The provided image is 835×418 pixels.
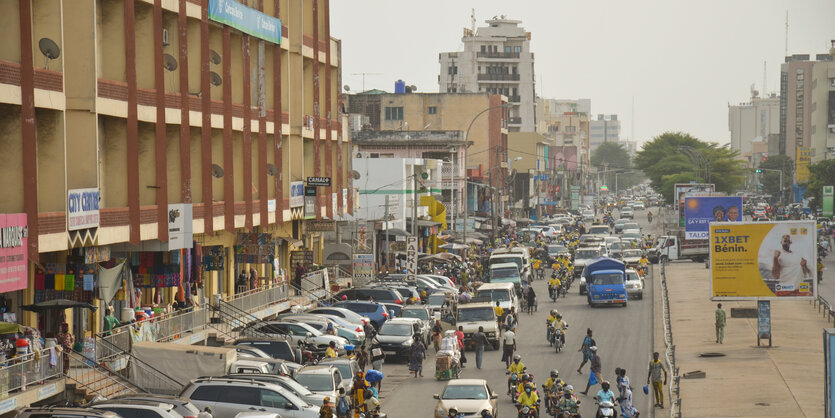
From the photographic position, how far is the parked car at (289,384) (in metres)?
27.3

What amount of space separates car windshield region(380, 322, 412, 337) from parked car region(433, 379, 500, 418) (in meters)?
11.5

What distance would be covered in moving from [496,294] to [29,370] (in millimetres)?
27660

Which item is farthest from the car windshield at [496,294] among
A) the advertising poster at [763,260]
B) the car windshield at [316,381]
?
the car windshield at [316,381]

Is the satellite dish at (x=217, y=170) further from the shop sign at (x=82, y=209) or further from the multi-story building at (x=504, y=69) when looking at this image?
the multi-story building at (x=504, y=69)

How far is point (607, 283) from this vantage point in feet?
187

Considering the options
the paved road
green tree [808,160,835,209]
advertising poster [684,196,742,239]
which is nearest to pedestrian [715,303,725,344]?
the paved road

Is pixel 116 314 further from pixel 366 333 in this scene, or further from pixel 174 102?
pixel 366 333

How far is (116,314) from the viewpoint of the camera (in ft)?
116

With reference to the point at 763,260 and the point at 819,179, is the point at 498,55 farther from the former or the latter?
the point at 763,260

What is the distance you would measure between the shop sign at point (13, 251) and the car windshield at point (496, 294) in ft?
85.4

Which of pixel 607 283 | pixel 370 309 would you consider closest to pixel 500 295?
pixel 370 309

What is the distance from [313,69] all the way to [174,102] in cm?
1772

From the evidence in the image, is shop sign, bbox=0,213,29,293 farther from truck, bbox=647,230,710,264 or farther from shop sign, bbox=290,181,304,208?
truck, bbox=647,230,710,264

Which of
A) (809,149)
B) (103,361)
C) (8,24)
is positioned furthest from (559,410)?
(809,149)
